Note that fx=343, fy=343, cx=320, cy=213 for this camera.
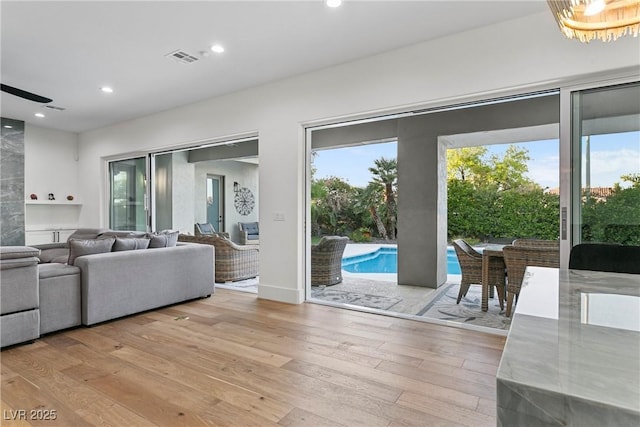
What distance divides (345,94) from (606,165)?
250 centimetres

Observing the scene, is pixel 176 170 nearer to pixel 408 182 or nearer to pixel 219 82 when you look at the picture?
pixel 219 82

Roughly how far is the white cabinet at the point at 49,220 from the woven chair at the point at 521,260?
25.7 feet

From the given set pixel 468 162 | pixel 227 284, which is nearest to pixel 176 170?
pixel 227 284

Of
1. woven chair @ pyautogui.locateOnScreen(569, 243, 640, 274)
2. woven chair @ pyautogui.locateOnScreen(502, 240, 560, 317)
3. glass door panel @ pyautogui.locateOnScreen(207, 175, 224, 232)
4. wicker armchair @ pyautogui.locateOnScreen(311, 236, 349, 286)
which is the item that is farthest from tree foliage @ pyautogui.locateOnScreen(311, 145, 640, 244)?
glass door panel @ pyautogui.locateOnScreen(207, 175, 224, 232)

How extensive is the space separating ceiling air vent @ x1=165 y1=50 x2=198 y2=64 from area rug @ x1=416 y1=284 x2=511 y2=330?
3.78m

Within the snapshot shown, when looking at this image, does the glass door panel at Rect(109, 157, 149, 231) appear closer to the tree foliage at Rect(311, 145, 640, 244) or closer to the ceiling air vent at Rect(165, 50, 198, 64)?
the ceiling air vent at Rect(165, 50, 198, 64)

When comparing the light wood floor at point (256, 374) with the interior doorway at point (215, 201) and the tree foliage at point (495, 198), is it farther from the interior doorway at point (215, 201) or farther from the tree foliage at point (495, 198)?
the interior doorway at point (215, 201)

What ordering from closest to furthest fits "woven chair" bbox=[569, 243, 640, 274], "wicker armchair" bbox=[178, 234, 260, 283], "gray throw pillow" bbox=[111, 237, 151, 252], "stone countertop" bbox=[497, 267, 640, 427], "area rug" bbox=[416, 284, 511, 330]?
"stone countertop" bbox=[497, 267, 640, 427], "woven chair" bbox=[569, 243, 640, 274], "area rug" bbox=[416, 284, 511, 330], "gray throw pillow" bbox=[111, 237, 151, 252], "wicker armchair" bbox=[178, 234, 260, 283]

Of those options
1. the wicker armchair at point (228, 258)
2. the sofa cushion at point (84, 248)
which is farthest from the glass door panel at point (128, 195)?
the sofa cushion at point (84, 248)

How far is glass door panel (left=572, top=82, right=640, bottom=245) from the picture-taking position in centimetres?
266

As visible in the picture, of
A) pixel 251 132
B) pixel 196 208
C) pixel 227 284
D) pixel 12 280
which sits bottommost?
pixel 227 284

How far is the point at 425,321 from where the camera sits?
3551mm

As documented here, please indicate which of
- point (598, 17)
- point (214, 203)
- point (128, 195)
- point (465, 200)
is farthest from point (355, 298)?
point (214, 203)

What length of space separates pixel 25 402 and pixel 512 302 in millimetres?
4159
